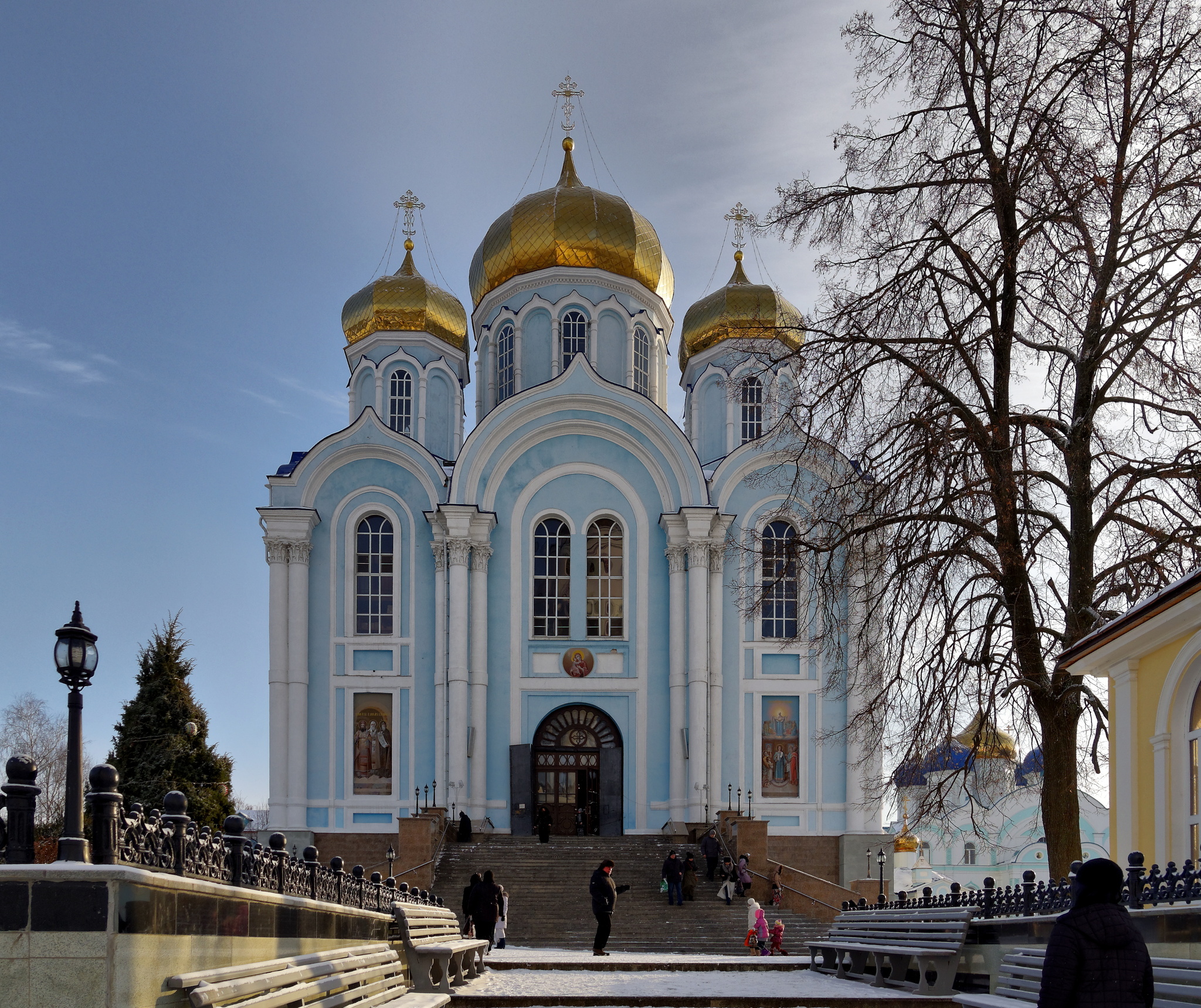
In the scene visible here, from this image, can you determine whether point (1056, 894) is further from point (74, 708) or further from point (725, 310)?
point (725, 310)

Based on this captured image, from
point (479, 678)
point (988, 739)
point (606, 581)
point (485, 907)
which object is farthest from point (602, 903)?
point (606, 581)

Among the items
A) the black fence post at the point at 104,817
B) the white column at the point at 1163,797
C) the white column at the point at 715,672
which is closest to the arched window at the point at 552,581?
the white column at the point at 715,672

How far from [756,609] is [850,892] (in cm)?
1343

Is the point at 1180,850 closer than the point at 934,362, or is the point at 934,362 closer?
the point at 1180,850

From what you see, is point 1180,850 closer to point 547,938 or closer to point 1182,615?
point 1182,615

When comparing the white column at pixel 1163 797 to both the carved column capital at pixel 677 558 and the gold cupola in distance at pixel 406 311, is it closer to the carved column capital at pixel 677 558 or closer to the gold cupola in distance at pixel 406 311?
the carved column capital at pixel 677 558

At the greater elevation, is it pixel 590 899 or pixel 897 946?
pixel 897 946

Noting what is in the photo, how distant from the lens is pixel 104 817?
4922mm

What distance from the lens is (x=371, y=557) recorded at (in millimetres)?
28156

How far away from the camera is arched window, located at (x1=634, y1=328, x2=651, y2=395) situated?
31.8 m

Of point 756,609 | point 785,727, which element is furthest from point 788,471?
point 756,609

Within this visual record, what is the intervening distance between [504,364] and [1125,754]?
23.1 meters

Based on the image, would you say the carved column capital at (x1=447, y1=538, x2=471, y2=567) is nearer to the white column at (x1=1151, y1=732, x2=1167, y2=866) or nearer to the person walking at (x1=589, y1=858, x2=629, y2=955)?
the person walking at (x1=589, y1=858, x2=629, y2=955)

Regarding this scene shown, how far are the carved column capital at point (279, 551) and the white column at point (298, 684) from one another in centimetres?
8
